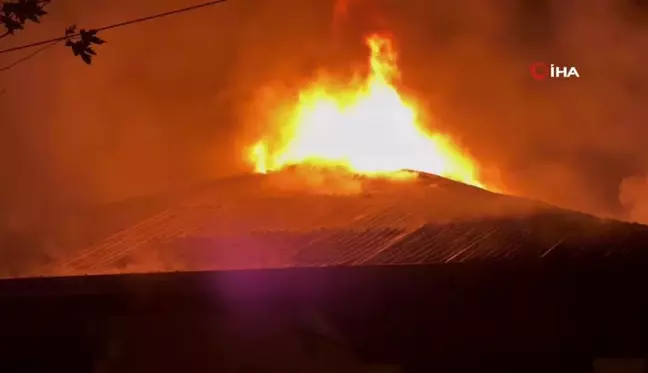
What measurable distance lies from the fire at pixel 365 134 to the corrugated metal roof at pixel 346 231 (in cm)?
185

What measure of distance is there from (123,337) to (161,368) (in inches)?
15.5

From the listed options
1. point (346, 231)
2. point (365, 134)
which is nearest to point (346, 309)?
point (346, 231)

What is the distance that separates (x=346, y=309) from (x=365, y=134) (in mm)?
6266

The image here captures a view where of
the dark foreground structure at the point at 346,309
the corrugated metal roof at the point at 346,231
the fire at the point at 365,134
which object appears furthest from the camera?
the fire at the point at 365,134

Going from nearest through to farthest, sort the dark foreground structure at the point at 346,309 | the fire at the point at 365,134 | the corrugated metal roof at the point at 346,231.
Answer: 1. the dark foreground structure at the point at 346,309
2. the corrugated metal roof at the point at 346,231
3. the fire at the point at 365,134

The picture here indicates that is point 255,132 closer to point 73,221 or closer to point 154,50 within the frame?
point 154,50

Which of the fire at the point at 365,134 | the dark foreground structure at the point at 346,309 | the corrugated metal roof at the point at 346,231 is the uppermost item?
the fire at the point at 365,134

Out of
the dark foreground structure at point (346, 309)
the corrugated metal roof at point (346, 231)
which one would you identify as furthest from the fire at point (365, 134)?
the dark foreground structure at point (346, 309)

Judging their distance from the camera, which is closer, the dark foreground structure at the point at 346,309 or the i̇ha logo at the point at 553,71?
the dark foreground structure at the point at 346,309

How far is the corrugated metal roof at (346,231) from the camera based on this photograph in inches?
276

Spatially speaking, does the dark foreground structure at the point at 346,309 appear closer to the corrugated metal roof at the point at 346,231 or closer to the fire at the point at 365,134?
the corrugated metal roof at the point at 346,231

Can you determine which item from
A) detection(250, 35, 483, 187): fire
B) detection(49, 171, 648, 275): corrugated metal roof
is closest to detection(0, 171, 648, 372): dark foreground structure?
detection(49, 171, 648, 275): corrugated metal roof

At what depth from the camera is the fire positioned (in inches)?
483

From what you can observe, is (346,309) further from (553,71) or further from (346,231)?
(553,71)
